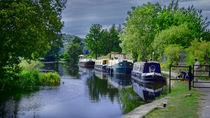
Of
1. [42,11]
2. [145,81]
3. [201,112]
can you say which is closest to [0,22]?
[42,11]

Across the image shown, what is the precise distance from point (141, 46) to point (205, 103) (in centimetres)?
4096

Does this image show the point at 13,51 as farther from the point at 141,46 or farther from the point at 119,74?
the point at 141,46

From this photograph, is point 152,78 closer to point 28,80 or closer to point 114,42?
point 28,80

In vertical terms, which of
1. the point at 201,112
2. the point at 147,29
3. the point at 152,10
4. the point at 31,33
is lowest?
the point at 201,112

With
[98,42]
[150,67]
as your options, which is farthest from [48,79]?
→ [98,42]

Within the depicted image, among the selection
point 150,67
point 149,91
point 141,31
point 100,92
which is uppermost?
point 141,31

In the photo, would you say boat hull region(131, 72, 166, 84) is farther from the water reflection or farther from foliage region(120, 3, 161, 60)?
foliage region(120, 3, 161, 60)

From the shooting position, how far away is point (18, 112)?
15648mm

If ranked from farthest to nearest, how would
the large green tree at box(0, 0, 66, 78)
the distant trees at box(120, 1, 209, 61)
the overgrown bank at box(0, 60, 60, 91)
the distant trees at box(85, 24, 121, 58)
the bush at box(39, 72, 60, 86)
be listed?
the distant trees at box(85, 24, 121, 58), the distant trees at box(120, 1, 209, 61), the bush at box(39, 72, 60, 86), the overgrown bank at box(0, 60, 60, 91), the large green tree at box(0, 0, 66, 78)

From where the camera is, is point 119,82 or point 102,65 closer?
point 119,82

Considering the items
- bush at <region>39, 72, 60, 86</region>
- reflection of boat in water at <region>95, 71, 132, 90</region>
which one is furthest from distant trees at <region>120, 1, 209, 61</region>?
bush at <region>39, 72, 60, 86</region>

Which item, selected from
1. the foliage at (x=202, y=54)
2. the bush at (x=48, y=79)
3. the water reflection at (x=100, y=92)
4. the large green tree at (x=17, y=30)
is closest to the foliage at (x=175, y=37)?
the foliage at (x=202, y=54)

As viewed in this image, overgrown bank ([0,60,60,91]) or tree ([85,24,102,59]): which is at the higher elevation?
tree ([85,24,102,59])

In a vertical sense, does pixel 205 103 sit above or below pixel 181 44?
below
